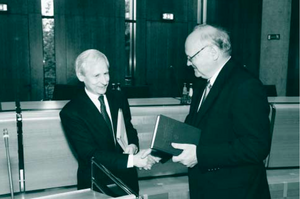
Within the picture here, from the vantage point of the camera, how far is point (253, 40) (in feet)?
26.4

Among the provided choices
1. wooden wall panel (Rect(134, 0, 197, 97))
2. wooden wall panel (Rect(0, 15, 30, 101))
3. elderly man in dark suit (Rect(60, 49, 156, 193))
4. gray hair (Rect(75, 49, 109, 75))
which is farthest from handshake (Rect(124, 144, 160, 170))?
wooden wall panel (Rect(134, 0, 197, 97))

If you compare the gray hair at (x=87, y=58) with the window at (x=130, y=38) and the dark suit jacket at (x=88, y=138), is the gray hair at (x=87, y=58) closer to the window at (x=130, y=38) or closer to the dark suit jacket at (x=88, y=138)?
the dark suit jacket at (x=88, y=138)

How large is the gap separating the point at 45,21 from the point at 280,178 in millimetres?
5670

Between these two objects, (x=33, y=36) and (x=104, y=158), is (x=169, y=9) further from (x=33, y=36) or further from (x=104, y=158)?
(x=104, y=158)

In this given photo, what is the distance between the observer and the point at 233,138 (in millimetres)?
1439

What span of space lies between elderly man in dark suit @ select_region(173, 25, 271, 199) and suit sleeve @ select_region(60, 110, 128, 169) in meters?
0.39

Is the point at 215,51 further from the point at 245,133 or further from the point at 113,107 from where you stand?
the point at 113,107

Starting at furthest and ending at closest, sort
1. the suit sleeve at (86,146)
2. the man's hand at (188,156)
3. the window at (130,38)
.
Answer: the window at (130,38) < the suit sleeve at (86,146) < the man's hand at (188,156)

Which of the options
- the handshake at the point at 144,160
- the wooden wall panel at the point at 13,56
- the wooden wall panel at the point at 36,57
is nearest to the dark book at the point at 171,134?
the handshake at the point at 144,160

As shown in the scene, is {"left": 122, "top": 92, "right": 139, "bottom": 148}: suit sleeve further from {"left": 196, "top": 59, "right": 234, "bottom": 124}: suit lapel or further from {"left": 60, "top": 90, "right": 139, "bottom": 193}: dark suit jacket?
{"left": 196, "top": 59, "right": 234, "bottom": 124}: suit lapel

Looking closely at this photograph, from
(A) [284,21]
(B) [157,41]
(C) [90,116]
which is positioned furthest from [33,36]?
(A) [284,21]

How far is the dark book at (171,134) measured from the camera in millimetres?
1440

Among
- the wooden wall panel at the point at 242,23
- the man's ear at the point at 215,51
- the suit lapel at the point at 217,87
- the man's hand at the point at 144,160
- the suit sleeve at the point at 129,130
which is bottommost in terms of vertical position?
the man's hand at the point at 144,160

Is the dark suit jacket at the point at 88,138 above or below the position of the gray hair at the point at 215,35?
below
